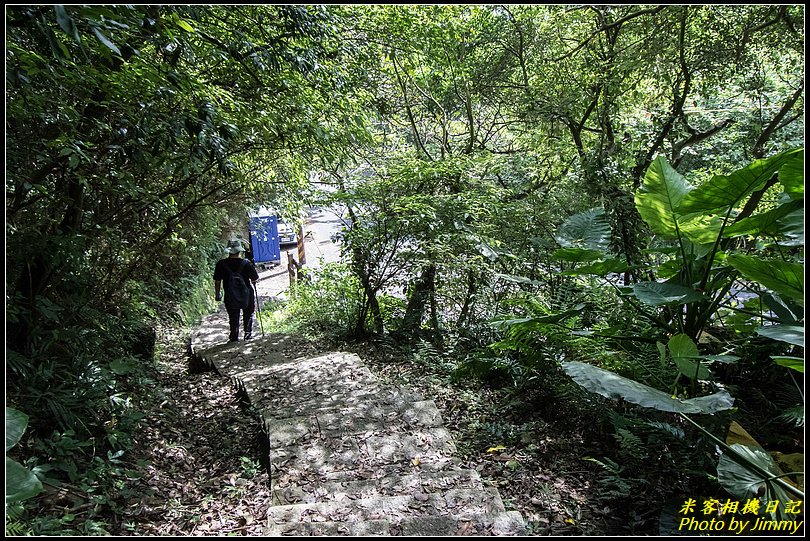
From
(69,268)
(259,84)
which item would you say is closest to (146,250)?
(69,268)

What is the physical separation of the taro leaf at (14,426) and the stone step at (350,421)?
1754mm

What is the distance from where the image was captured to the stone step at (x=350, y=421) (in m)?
3.51

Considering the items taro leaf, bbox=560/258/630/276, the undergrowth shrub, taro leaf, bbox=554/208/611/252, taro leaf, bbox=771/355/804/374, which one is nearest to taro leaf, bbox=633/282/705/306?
taro leaf, bbox=560/258/630/276

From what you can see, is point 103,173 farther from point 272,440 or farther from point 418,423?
point 418,423

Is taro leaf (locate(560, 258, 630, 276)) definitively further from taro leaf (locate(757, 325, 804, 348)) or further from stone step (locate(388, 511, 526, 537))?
stone step (locate(388, 511, 526, 537))

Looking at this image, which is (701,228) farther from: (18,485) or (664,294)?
(18,485)

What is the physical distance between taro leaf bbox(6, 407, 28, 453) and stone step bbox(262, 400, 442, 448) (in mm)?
1754

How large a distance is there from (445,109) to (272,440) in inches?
209

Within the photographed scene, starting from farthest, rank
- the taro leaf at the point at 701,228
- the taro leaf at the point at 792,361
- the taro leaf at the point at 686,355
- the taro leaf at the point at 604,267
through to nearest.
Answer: the taro leaf at the point at 604,267 → the taro leaf at the point at 701,228 → the taro leaf at the point at 686,355 → the taro leaf at the point at 792,361

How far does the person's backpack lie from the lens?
255 inches

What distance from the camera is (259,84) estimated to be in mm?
3789

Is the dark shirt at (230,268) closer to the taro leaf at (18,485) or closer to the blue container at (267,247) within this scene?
the taro leaf at (18,485)

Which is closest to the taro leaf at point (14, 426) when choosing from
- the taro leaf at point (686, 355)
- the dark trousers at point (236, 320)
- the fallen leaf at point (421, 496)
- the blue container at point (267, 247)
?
the fallen leaf at point (421, 496)

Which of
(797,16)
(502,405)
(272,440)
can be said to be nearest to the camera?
(272,440)
